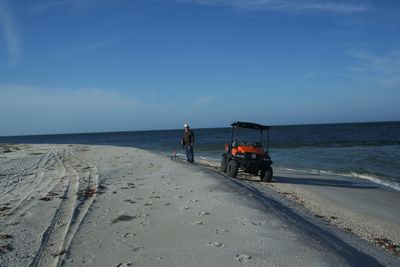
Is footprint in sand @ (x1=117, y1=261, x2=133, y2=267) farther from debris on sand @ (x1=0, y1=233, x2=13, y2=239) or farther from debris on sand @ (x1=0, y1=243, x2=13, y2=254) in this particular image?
debris on sand @ (x1=0, y1=233, x2=13, y2=239)

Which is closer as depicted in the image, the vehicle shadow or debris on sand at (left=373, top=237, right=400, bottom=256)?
debris on sand at (left=373, top=237, right=400, bottom=256)

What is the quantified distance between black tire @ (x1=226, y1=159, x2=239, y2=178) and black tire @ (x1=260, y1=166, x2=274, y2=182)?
3.11ft

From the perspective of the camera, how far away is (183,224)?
6840mm

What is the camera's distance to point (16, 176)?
13.3 m

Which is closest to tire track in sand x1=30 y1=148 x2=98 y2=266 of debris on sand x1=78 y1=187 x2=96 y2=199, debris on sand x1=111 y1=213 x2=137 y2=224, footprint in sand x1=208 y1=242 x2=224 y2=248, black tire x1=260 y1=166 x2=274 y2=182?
debris on sand x1=78 y1=187 x2=96 y2=199

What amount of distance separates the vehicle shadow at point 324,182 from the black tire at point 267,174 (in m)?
0.67

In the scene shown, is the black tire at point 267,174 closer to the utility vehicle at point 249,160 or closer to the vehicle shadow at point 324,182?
the utility vehicle at point 249,160

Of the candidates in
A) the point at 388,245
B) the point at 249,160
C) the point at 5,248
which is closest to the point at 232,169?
the point at 249,160

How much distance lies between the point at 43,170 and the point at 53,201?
658 centimetres

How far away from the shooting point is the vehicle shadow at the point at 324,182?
14492mm

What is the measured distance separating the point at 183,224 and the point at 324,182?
971 centimetres

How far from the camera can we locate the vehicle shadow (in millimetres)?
14492

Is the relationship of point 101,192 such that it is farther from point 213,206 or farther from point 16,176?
point 16,176

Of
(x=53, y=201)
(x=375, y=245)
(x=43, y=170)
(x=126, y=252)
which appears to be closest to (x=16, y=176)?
(x=43, y=170)
